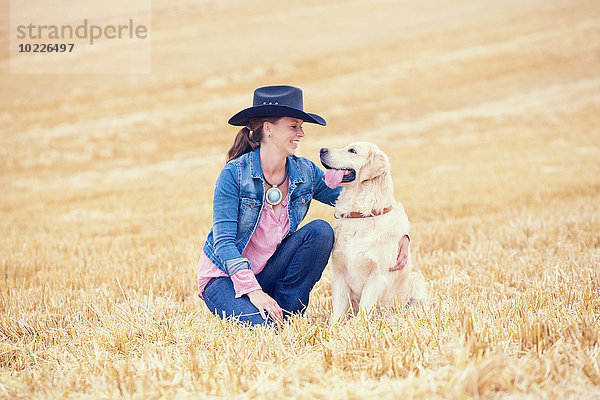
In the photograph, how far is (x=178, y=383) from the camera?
253 centimetres

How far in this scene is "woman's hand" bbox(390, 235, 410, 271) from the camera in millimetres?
3877

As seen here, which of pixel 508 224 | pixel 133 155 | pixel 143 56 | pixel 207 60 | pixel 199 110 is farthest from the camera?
pixel 143 56

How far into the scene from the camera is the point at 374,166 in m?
3.86

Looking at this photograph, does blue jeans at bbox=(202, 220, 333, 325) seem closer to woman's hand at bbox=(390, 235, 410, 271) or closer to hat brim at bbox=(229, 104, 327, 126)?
woman's hand at bbox=(390, 235, 410, 271)

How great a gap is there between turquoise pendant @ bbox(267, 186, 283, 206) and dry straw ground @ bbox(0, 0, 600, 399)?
37.9 inches

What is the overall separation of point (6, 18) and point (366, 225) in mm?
42486

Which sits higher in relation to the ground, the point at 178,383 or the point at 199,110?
the point at 199,110

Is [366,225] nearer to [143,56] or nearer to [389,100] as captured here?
[389,100]

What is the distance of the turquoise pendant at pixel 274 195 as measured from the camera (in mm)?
3893

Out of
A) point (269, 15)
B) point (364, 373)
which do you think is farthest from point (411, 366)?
point (269, 15)

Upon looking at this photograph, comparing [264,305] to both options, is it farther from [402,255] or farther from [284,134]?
[284,134]

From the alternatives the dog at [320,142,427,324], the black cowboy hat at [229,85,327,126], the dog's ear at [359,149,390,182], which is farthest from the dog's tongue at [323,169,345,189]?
the black cowboy hat at [229,85,327,126]

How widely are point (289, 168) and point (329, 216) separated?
15.7 feet

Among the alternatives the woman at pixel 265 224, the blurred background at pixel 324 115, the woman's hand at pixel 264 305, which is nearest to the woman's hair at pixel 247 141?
the woman at pixel 265 224
